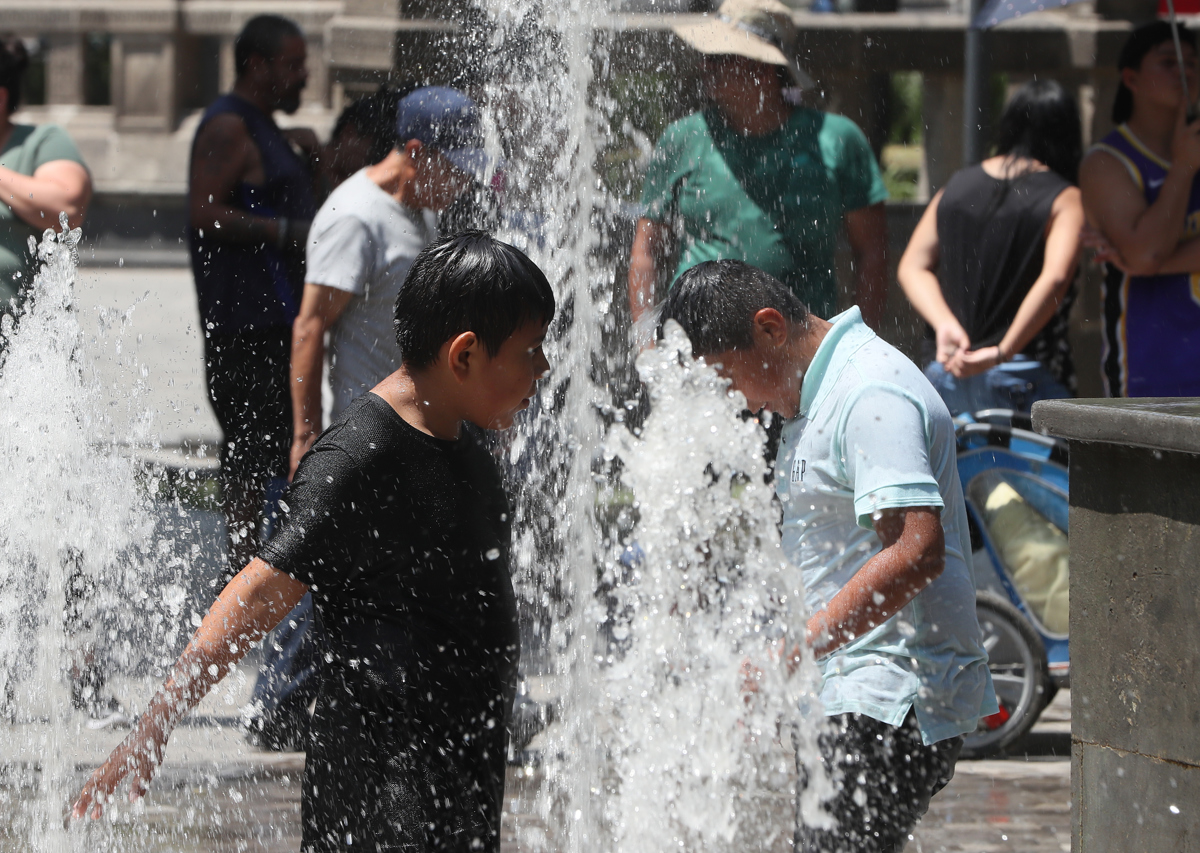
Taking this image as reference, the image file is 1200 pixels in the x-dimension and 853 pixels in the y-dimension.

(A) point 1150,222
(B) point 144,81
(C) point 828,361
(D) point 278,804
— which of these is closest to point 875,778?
(C) point 828,361

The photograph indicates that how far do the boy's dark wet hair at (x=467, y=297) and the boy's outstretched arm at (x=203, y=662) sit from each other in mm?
429

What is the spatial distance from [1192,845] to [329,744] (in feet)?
5.05

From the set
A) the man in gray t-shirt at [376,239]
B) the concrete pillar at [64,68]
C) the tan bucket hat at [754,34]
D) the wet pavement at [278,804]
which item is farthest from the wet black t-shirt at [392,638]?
the concrete pillar at [64,68]

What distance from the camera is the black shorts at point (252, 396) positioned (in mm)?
4984

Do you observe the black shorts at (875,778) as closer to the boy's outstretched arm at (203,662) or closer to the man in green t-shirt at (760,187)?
the boy's outstretched arm at (203,662)

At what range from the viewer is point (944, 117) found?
799 cm

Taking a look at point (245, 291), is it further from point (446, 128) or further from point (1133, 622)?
point (1133, 622)

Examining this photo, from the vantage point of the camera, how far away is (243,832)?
12.9ft

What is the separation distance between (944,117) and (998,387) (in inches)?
135

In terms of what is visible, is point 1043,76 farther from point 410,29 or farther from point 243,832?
point 243,832

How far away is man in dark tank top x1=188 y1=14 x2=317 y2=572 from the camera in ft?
16.4

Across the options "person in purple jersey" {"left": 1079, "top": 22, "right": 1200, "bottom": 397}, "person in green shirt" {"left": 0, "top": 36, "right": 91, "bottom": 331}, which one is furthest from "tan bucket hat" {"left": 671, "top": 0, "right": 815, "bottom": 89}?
"person in green shirt" {"left": 0, "top": 36, "right": 91, "bottom": 331}

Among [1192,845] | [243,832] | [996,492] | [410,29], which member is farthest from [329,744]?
[410,29]

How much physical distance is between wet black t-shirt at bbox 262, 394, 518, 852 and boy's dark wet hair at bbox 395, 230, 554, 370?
134mm
